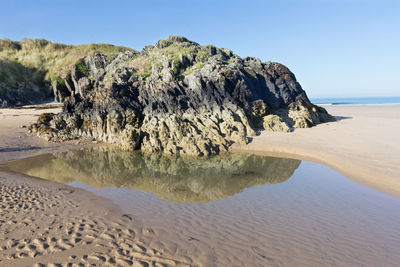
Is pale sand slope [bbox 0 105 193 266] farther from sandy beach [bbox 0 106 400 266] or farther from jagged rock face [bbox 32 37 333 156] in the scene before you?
jagged rock face [bbox 32 37 333 156]

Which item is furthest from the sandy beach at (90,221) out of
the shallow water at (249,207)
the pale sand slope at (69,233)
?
the shallow water at (249,207)

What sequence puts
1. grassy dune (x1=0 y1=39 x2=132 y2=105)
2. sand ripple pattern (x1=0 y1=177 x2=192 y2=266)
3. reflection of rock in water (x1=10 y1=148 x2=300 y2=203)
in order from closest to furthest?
sand ripple pattern (x1=0 y1=177 x2=192 y2=266)
reflection of rock in water (x1=10 y1=148 x2=300 y2=203)
grassy dune (x1=0 y1=39 x2=132 y2=105)

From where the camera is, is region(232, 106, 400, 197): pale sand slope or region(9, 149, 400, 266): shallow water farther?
region(232, 106, 400, 197): pale sand slope

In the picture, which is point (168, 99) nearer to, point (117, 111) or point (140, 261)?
point (117, 111)

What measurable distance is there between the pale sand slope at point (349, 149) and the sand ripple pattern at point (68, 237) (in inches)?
434

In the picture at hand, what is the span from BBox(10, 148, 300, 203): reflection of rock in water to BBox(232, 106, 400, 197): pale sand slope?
6.38 feet

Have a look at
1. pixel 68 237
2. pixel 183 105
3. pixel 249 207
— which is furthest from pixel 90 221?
pixel 183 105

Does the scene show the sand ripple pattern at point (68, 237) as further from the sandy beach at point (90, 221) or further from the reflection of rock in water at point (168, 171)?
the reflection of rock in water at point (168, 171)

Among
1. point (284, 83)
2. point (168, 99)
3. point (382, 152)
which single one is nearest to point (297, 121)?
point (284, 83)

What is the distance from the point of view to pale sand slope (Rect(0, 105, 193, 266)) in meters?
5.52

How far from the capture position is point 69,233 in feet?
21.5

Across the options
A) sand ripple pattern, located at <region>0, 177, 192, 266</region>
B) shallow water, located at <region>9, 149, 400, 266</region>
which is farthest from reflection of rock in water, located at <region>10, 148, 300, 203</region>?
sand ripple pattern, located at <region>0, 177, 192, 266</region>

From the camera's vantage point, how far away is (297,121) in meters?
22.9

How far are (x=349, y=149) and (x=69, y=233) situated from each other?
1744 cm
